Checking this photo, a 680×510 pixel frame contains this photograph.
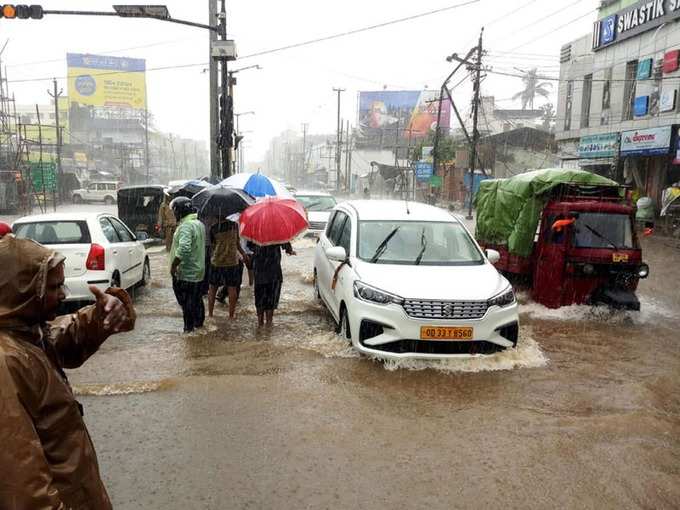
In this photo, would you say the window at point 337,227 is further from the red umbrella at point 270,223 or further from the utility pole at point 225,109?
the utility pole at point 225,109

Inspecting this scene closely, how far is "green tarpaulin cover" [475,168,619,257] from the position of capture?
900 cm

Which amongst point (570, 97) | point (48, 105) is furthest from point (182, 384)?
point (48, 105)

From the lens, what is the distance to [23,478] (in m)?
1.57

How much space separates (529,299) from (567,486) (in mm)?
5862

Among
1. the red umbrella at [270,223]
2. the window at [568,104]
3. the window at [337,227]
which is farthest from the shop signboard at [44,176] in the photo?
the red umbrella at [270,223]

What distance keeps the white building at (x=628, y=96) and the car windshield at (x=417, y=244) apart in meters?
12.8

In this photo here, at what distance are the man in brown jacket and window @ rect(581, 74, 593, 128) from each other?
2603 centimetres

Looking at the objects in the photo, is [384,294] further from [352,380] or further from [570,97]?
[570,97]

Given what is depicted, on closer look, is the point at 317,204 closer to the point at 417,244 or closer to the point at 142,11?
the point at 142,11

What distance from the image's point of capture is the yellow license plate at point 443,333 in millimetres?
5578

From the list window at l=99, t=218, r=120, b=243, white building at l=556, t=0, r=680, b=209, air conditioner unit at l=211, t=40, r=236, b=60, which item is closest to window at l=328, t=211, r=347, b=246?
window at l=99, t=218, r=120, b=243

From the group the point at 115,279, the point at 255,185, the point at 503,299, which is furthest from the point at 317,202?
the point at 503,299

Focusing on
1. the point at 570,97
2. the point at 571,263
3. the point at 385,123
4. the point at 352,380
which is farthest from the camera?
the point at 385,123

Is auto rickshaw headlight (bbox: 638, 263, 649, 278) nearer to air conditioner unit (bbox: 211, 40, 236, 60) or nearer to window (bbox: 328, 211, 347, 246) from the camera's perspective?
window (bbox: 328, 211, 347, 246)
